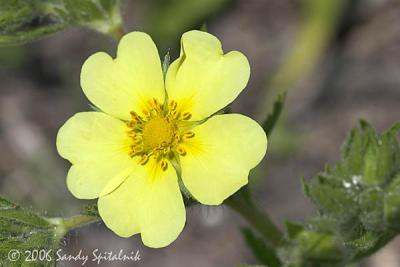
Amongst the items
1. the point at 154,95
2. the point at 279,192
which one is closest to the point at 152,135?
the point at 154,95

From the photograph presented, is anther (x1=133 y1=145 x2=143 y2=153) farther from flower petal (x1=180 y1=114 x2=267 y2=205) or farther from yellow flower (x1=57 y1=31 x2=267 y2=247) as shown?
flower petal (x1=180 y1=114 x2=267 y2=205)

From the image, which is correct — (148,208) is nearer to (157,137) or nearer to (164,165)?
(164,165)

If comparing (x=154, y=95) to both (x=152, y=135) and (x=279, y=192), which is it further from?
(x=279, y=192)

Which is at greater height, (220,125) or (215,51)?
(215,51)

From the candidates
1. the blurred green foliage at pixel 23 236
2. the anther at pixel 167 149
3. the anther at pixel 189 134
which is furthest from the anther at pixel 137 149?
the blurred green foliage at pixel 23 236

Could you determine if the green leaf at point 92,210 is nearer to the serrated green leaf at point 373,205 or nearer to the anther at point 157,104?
the anther at point 157,104
